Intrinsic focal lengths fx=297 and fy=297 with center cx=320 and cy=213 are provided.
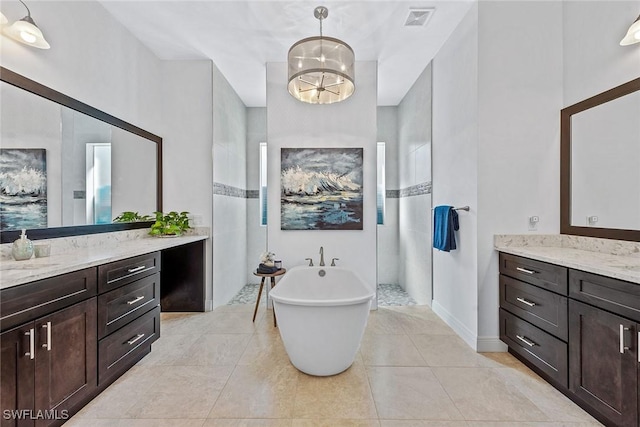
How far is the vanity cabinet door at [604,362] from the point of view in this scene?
1.43m

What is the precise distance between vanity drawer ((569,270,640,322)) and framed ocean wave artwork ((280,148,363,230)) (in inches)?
78.2

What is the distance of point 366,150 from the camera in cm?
340

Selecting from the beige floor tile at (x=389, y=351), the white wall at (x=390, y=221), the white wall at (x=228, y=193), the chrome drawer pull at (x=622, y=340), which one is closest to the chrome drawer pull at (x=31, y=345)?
the beige floor tile at (x=389, y=351)

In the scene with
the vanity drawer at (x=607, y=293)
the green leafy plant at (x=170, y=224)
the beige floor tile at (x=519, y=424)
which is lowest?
the beige floor tile at (x=519, y=424)

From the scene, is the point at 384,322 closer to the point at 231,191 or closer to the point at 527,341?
the point at 527,341

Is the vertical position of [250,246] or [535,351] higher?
[250,246]

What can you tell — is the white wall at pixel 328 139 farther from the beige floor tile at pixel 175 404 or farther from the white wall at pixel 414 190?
the beige floor tile at pixel 175 404

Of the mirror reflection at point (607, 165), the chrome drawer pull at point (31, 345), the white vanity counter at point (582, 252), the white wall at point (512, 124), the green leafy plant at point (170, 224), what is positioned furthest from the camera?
the green leafy plant at point (170, 224)

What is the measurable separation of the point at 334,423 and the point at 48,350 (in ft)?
4.92

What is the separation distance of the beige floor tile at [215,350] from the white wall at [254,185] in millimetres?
2005

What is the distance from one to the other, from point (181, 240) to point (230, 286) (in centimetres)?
130

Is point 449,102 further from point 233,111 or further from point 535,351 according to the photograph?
point 233,111

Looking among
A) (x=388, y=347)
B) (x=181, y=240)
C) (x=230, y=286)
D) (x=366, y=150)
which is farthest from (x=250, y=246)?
(x=388, y=347)

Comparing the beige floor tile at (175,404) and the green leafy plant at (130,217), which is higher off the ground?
the green leafy plant at (130,217)
